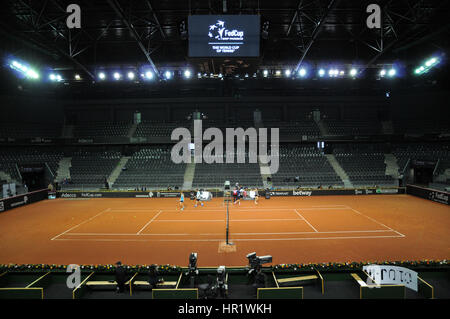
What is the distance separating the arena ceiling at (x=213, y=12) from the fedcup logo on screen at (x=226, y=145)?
10.7 meters

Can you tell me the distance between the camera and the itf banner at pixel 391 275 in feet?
26.6

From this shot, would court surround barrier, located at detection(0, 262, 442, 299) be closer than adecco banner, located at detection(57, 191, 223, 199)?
Yes

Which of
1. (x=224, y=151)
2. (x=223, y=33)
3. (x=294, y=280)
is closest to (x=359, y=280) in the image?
(x=294, y=280)

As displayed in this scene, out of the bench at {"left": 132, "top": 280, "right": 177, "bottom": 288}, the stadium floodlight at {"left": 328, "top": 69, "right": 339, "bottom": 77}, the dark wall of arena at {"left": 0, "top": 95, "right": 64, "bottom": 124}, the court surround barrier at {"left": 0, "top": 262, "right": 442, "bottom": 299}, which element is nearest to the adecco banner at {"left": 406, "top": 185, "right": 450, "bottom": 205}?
the stadium floodlight at {"left": 328, "top": 69, "right": 339, "bottom": 77}

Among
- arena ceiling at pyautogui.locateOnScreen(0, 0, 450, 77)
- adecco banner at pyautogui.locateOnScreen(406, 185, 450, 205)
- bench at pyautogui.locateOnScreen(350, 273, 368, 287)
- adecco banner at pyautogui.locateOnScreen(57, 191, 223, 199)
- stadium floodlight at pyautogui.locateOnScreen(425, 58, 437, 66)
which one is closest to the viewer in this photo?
bench at pyautogui.locateOnScreen(350, 273, 368, 287)

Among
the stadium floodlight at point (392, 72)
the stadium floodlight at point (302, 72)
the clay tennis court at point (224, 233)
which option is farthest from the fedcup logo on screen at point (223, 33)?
the stadium floodlight at point (392, 72)

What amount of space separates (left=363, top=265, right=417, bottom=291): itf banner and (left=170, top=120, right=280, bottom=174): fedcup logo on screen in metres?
23.4

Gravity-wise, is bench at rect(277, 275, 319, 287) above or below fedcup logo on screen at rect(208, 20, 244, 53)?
below

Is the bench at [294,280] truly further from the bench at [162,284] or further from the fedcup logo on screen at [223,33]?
the fedcup logo on screen at [223,33]

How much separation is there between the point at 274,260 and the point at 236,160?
21.5 metres

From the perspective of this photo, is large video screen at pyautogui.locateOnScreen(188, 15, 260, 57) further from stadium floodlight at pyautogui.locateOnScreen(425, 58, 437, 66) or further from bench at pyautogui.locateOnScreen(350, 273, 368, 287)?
stadium floodlight at pyautogui.locateOnScreen(425, 58, 437, 66)

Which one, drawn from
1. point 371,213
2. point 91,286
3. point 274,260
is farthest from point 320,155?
point 91,286

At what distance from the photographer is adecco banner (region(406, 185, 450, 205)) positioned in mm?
20359

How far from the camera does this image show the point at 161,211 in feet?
63.2
